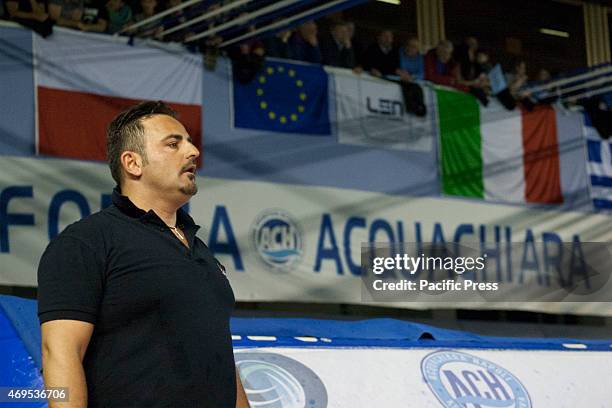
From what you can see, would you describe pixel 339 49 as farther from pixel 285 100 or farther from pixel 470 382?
pixel 470 382

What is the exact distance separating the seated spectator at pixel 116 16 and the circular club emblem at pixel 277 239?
2244mm

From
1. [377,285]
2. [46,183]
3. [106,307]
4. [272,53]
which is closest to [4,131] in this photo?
[46,183]

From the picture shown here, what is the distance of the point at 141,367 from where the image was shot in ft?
6.66

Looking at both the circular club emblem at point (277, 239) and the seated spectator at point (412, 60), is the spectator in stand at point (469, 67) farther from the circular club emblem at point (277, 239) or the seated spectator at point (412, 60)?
the circular club emblem at point (277, 239)

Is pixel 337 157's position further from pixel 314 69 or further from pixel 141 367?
pixel 141 367

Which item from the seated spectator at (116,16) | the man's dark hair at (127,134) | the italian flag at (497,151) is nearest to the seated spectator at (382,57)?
the italian flag at (497,151)

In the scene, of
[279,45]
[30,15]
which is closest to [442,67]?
[279,45]

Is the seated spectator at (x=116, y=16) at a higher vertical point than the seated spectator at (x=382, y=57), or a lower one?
lower

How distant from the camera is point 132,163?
2.25 metres

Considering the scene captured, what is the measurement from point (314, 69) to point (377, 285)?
244 centimetres

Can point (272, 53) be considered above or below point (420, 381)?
above

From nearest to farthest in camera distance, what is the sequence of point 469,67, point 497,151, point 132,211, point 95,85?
point 132,211 < point 95,85 < point 497,151 < point 469,67

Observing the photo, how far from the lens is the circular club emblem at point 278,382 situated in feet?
12.1

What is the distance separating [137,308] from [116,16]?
6.48 m
